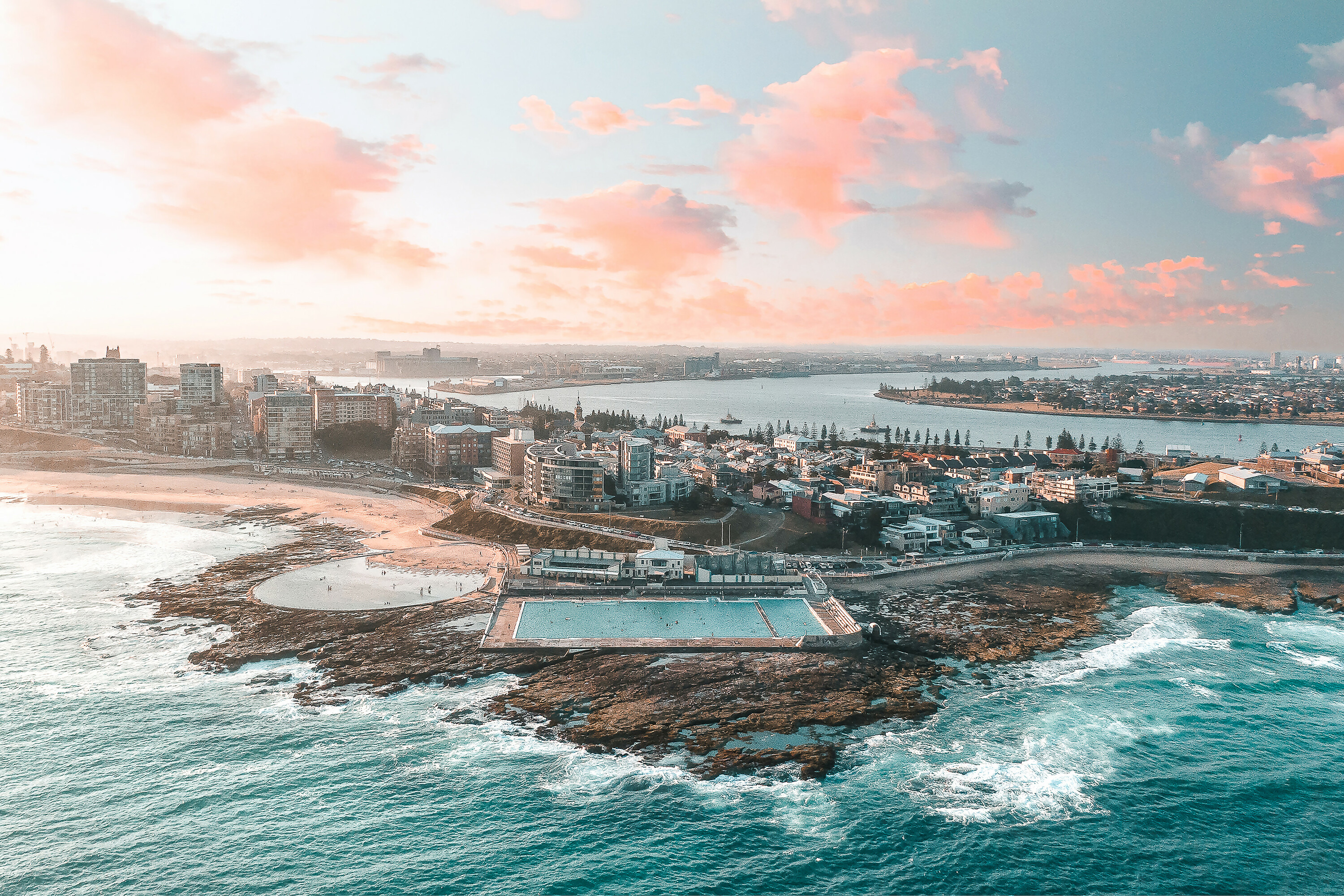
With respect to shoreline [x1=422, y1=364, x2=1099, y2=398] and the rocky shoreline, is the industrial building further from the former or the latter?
the rocky shoreline

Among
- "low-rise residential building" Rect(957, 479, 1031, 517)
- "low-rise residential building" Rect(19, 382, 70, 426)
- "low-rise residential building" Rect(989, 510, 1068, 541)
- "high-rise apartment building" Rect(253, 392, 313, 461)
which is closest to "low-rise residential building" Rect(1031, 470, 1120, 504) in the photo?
"low-rise residential building" Rect(957, 479, 1031, 517)

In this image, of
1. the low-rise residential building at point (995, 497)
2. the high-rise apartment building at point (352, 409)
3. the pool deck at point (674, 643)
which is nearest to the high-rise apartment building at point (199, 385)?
the high-rise apartment building at point (352, 409)

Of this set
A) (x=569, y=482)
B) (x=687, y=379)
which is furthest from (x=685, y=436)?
(x=687, y=379)

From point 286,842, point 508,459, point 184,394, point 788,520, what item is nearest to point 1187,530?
point 788,520

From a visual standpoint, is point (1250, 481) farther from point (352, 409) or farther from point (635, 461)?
point (352, 409)

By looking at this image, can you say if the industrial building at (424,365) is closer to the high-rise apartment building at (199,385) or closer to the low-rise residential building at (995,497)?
the high-rise apartment building at (199,385)

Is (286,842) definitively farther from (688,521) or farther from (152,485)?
(152,485)
